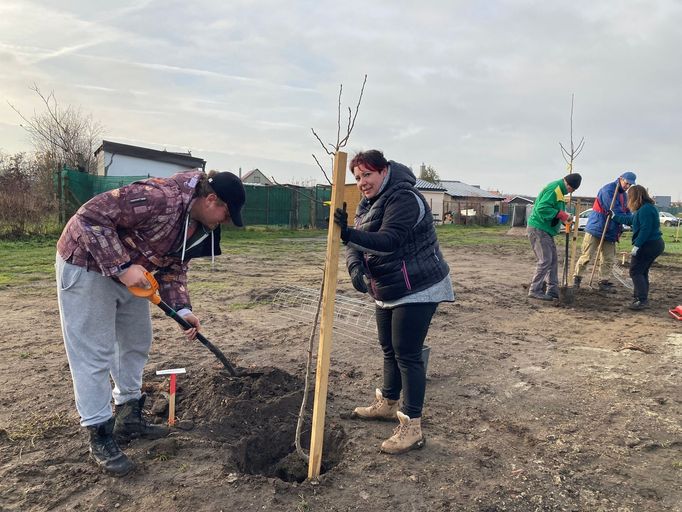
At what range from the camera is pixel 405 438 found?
3.09m

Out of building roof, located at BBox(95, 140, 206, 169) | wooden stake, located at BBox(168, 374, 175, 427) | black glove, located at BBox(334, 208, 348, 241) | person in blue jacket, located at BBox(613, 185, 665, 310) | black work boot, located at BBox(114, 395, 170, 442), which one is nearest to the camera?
black glove, located at BBox(334, 208, 348, 241)

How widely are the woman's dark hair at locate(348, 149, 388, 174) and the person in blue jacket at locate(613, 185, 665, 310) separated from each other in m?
5.77

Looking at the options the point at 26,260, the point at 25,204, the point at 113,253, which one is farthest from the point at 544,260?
the point at 25,204

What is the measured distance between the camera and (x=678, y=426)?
139 inches

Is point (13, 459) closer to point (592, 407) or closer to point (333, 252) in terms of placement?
point (333, 252)

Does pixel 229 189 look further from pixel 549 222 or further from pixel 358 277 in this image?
pixel 549 222

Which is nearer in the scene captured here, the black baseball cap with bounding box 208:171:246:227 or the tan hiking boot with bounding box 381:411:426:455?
the black baseball cap with bounding box 208:171:246:227

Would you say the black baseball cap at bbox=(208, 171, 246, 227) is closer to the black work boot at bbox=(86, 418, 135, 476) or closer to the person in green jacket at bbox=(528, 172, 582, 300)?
the black work boot at bbox=(86, 418, 135, 476)

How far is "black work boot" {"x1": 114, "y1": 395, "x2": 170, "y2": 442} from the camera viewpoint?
3.14m

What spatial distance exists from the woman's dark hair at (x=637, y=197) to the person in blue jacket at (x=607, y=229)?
79 cm

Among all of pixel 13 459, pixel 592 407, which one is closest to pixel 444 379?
pixel 592 407

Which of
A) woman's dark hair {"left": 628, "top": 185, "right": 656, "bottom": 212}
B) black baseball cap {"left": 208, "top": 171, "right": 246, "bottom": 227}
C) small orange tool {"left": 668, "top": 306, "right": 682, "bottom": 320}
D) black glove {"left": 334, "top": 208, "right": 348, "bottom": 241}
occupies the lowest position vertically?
small orange tool {"left": 668, "top": 306, "right": 682, "bottom": 320}

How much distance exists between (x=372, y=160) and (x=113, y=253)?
1524 millimetres

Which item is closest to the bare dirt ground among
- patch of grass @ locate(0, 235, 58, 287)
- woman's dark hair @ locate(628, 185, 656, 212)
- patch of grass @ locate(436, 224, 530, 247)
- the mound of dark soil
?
the mound of dark soil
